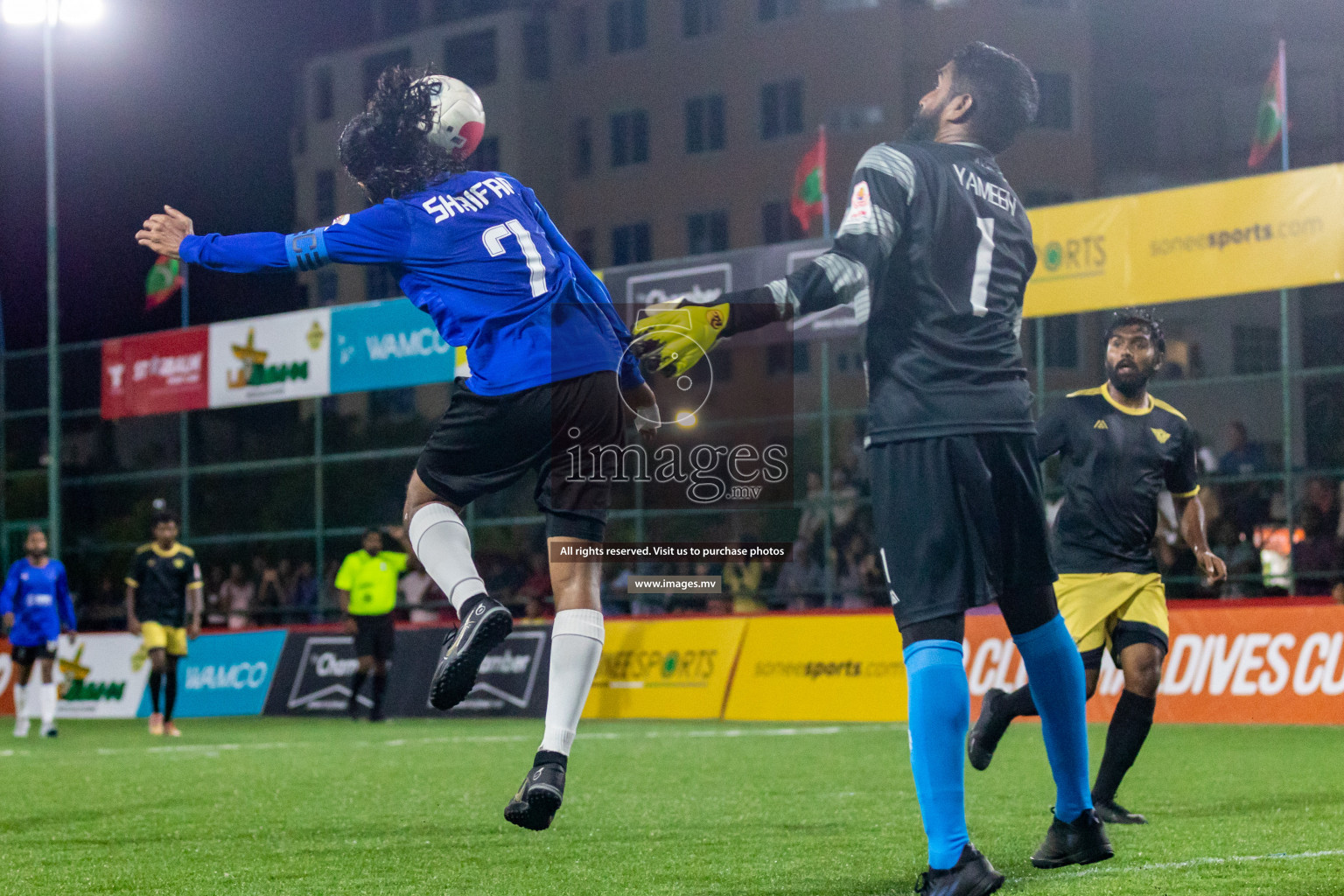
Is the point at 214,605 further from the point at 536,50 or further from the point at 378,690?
the point at 536,50

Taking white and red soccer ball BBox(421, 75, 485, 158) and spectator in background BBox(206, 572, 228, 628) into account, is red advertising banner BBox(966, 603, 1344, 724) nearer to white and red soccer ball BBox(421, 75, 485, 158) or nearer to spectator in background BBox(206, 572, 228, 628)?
white and red soccer ball BBox(421, 75, 485, 158)

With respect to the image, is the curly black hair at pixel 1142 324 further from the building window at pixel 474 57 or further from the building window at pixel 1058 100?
the building window at pixel 474 57

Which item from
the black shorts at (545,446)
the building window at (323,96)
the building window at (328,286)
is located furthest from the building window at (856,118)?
the black shorts at (545,446)

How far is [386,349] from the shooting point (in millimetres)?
20453

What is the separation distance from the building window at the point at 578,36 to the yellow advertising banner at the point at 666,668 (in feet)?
115

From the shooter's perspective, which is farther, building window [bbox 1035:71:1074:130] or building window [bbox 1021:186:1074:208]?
building window [bbox 1035:71:1074:130]

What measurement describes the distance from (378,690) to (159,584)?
2628mm

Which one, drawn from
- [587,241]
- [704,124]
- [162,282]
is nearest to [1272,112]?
[162,282]

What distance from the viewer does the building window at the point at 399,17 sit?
54.3 metres

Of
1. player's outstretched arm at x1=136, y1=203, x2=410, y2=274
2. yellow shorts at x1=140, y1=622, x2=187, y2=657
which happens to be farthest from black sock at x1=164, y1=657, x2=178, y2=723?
player's outstretched arm at x1=136, y1=203, x2=410, y2=274

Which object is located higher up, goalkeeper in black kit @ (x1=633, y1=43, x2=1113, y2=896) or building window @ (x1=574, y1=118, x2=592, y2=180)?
building window @ (x1=574, y1=118, x2=592, y2=180)

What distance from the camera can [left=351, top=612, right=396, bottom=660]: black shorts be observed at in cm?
1770

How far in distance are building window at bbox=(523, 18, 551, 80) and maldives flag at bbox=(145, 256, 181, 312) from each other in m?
25.6

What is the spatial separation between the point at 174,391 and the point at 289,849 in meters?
17.4
